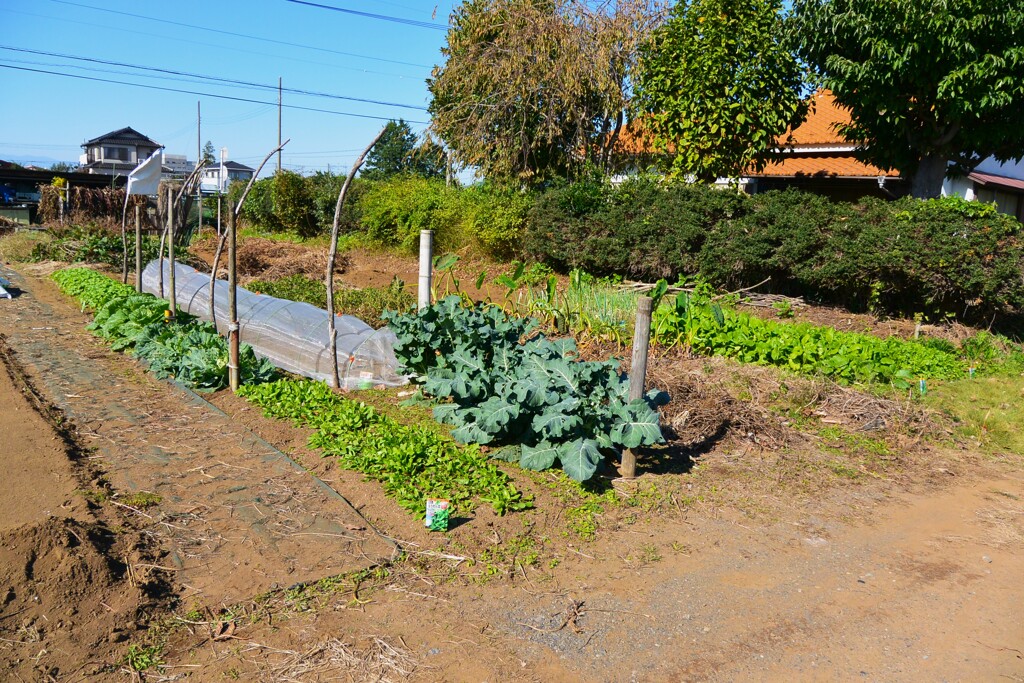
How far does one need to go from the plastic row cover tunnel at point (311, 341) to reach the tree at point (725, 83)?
7960 mm

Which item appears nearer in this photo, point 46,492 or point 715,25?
point 46,492

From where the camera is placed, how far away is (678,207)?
1270 cm

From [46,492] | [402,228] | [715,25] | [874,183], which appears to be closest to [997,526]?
[46,492]

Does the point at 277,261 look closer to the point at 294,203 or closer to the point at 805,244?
the point at 294,203

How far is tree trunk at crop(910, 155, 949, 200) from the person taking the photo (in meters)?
13.5

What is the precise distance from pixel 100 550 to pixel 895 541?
178 inches

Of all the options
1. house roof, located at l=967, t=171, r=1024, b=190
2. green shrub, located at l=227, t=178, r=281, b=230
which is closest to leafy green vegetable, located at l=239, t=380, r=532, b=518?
house roof, located at l=967, t=171, r=1024, b=190

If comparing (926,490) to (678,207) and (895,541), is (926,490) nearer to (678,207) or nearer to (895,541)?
(895,541)

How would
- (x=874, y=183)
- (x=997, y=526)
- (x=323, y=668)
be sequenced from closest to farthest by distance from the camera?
1. (x=323, y=668)
2. (x=997, y=526)
3. (x=874, y=183)

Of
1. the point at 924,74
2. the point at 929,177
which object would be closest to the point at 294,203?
the point at 929,177

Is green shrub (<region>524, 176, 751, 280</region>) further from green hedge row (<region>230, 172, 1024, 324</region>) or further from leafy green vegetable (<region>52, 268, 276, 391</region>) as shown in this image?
leafy green vegetable (<region>52, 268, 276, 391</region>)

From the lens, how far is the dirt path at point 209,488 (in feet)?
13.0

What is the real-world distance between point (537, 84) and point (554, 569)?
13.4m

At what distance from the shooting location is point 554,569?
4176mm
